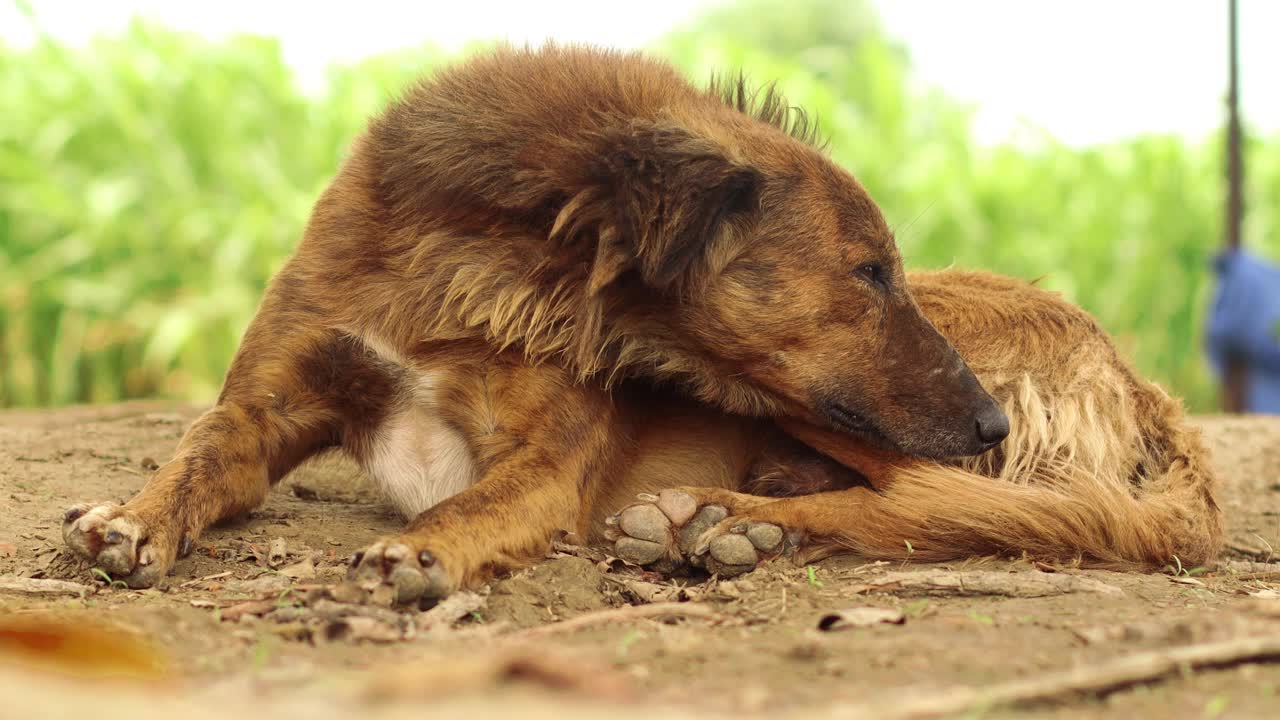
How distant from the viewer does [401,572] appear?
2508mm

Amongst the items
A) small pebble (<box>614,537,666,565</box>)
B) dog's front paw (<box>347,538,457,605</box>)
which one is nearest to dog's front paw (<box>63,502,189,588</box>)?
dog's front paw (<box>347,538,457,605</box>)

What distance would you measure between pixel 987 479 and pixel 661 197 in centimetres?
118

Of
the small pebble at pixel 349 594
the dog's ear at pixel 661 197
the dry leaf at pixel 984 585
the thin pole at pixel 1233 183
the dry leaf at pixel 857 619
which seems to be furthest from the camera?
the thin pole at pixel 1233 183

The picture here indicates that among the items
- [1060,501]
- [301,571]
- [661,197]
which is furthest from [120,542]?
[1060,501]

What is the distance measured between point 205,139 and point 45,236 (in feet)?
4.11

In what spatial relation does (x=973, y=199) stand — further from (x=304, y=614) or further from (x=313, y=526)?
(x=304, y=614)

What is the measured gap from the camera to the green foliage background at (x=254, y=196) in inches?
285

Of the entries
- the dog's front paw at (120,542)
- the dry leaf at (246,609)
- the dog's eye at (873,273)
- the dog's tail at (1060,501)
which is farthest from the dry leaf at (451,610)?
the dog's eye at (873,273)

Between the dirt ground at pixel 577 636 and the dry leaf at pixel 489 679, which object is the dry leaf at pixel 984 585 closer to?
the dirt ground at pixel 577 636

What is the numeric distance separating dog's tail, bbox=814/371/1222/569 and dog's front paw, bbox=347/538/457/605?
1.14 m

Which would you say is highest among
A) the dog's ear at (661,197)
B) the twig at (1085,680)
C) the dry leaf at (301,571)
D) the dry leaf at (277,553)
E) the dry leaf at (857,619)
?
the dog's ear at (661,197)

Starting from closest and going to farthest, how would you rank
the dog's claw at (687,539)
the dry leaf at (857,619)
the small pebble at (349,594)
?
the dry leaf at (857,619) < the small pebble at (349,594) < the dog's claw at (687,539)

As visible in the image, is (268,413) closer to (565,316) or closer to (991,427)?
(565,316)

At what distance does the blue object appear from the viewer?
6789 millimetres
